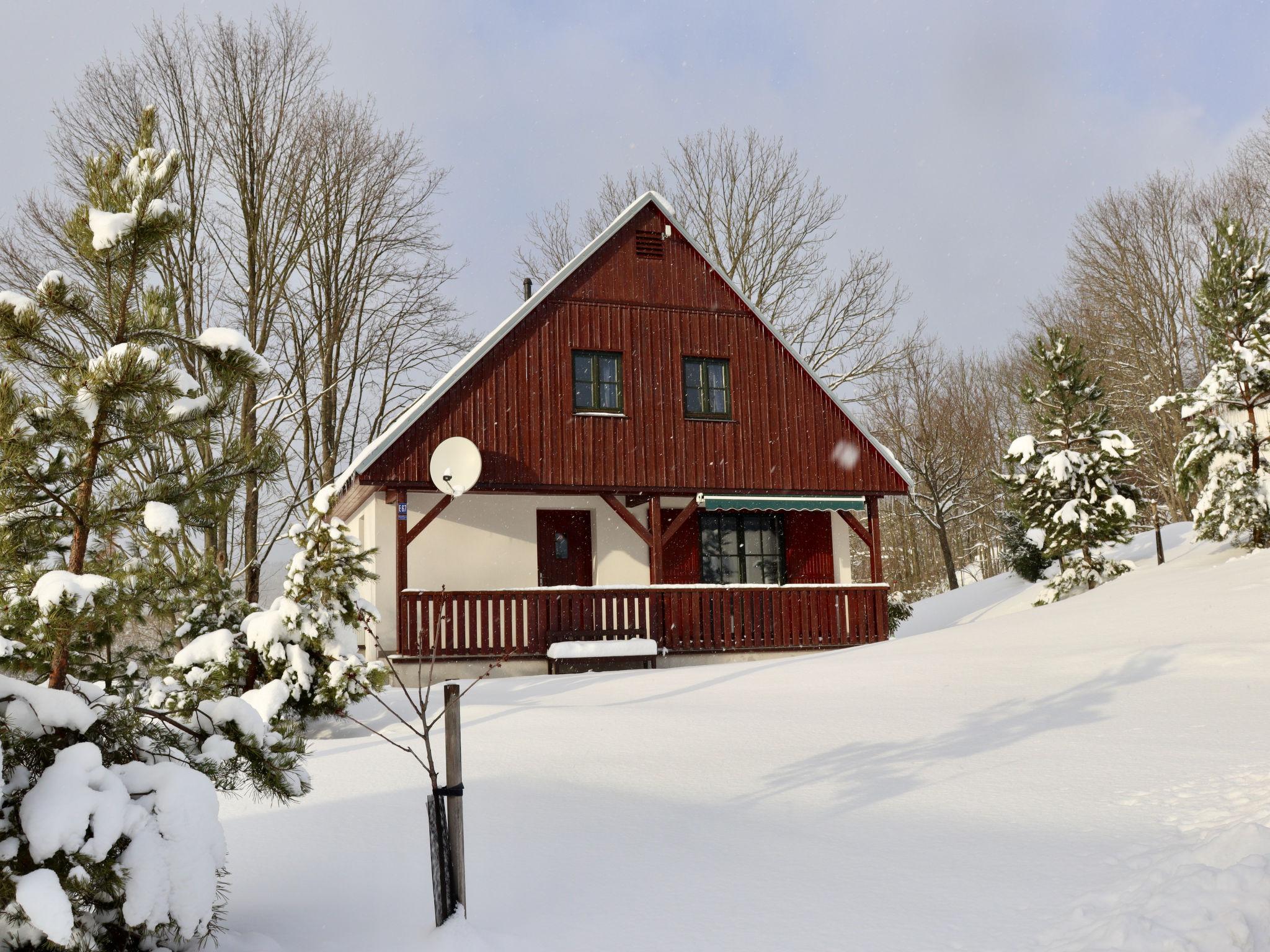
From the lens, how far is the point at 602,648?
13.8 metres

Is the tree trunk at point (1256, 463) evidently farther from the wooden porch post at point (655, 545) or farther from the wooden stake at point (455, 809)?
the wooden stake at point (455, 809)

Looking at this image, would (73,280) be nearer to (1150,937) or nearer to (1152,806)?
(1150,937)

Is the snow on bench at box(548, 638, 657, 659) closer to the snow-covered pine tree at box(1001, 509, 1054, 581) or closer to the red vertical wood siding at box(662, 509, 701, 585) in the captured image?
the red vertical wood siding at box(662, 509, 701, 585)

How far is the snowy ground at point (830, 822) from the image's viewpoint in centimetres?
404

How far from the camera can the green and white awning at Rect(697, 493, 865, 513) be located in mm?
15539

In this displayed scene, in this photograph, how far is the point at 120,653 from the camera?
527 centimetres

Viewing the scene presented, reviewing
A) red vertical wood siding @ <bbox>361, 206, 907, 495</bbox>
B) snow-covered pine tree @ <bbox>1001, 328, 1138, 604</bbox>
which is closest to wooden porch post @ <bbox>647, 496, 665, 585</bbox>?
red vertical wood siding @ <bbox>361, 206, 907, 495</bbox>

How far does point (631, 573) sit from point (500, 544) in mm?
2147

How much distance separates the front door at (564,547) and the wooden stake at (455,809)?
1180 cm

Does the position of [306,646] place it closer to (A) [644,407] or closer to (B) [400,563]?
(B) [400,563]

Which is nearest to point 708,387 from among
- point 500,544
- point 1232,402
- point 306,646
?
point 500,544

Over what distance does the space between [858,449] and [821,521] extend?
4.78 feet

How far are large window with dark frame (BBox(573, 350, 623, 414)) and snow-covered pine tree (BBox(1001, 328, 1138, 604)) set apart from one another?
6.74 m

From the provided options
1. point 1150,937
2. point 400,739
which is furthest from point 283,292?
point 1150,937
